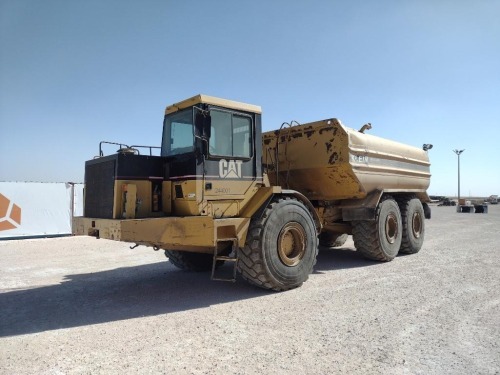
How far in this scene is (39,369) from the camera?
333 centimetres

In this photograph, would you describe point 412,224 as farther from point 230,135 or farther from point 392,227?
point 230,135

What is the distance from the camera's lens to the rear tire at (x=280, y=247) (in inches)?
229

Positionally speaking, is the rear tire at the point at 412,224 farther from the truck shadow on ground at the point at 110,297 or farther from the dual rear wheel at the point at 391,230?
the truck shadow on ground at the point at 110,297

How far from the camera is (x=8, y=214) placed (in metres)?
13.9

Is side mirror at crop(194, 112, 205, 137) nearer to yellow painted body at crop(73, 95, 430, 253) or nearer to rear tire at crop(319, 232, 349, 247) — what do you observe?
yellow painted body at crop(73, 95, 430, 253)

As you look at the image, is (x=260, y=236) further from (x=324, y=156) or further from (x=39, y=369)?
(x=39, y=369)

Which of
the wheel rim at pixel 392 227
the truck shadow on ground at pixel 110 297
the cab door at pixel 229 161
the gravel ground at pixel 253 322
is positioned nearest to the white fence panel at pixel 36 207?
the gravel ground at pixel 253 322

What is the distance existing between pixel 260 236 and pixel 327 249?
564 cm

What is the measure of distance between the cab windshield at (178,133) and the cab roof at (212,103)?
0.29 ft

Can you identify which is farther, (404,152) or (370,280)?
(404,152)

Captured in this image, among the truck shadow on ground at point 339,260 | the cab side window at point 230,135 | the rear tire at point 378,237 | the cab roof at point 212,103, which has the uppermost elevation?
the cab roof at point 212,103

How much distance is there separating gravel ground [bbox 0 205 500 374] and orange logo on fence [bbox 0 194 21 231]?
6894 millimetres

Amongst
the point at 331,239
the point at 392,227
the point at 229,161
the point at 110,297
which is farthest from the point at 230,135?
the point at 331,239

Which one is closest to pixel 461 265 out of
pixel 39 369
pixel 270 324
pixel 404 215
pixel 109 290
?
pixel 404 215
